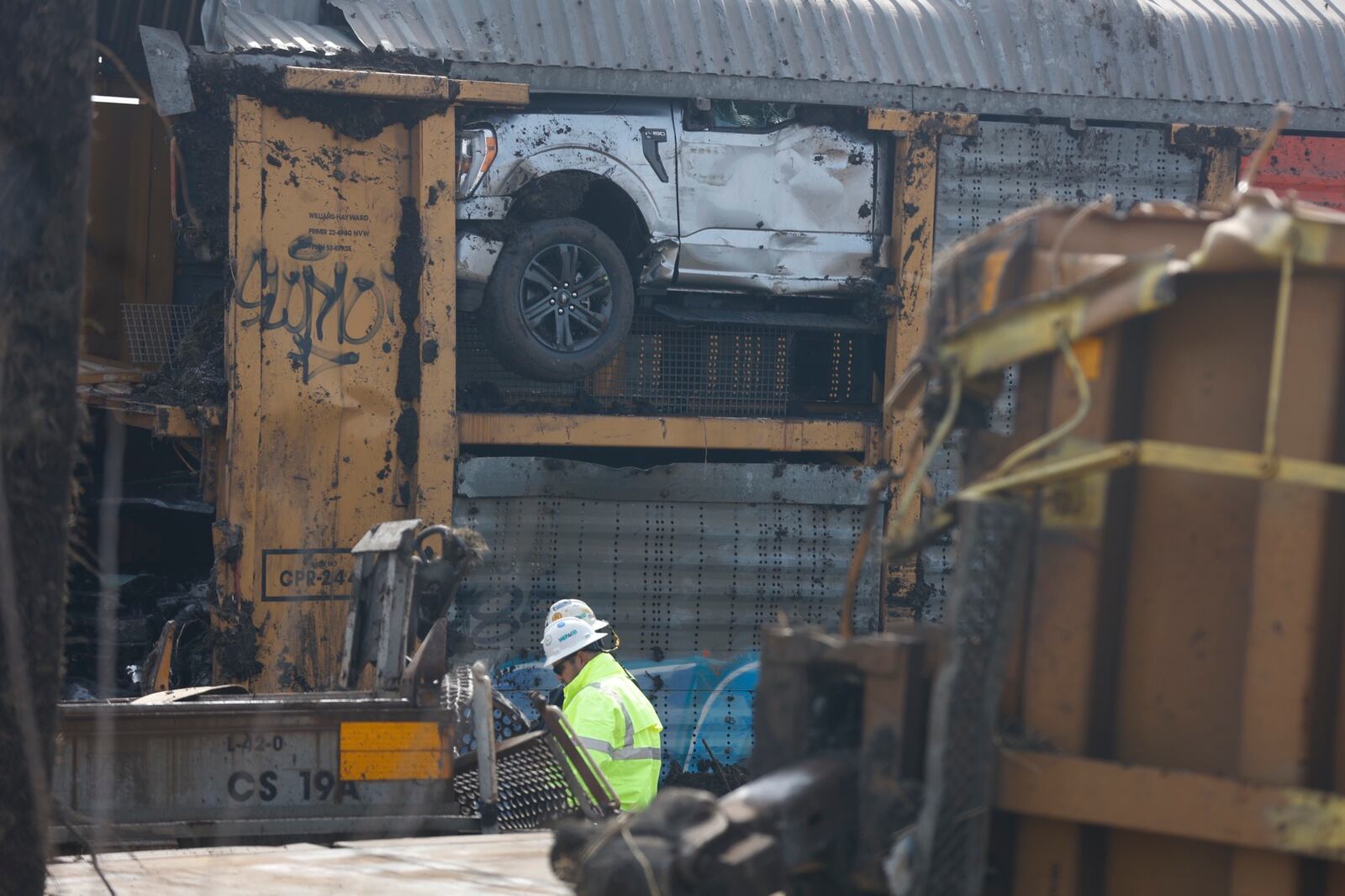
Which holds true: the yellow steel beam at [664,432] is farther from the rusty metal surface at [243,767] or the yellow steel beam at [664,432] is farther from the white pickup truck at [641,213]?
the rusty metal surface at [243,767]

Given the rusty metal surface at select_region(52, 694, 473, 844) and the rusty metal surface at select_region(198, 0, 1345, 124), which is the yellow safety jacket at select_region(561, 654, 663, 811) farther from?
the rusty metal surface at select_region(198, 0, 1345, 124)

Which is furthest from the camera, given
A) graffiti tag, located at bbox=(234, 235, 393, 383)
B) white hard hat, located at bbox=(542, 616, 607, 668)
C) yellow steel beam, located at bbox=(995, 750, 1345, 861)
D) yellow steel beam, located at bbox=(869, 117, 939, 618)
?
yellow steel beam, located at bbox=(869, 117, 939, 618)

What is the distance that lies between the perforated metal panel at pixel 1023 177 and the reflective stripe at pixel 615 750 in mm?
2935

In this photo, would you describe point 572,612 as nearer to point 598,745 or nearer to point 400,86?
point 598,745

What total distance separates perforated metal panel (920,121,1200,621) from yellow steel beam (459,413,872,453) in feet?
2.17

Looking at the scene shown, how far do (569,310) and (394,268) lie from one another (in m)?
0.95

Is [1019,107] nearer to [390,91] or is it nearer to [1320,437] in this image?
[390,91]

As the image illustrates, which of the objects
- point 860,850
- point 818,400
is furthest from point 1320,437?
point 818,400

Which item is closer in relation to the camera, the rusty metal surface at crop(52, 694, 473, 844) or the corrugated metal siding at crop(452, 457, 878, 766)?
the rusty metal surface at crop(52, 694, 473, 844)

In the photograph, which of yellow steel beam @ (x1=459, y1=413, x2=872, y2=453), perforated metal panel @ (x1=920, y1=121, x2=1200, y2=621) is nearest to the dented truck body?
perforated metal panel @ (x1=920, y1=121, x2=1200, y2=621)

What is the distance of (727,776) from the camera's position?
7.89 metres

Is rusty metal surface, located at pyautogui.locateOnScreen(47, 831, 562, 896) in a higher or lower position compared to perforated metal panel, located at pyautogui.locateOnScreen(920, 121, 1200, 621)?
lower

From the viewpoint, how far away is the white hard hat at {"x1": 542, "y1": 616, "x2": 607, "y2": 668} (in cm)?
608

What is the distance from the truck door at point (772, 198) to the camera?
7852 mm
